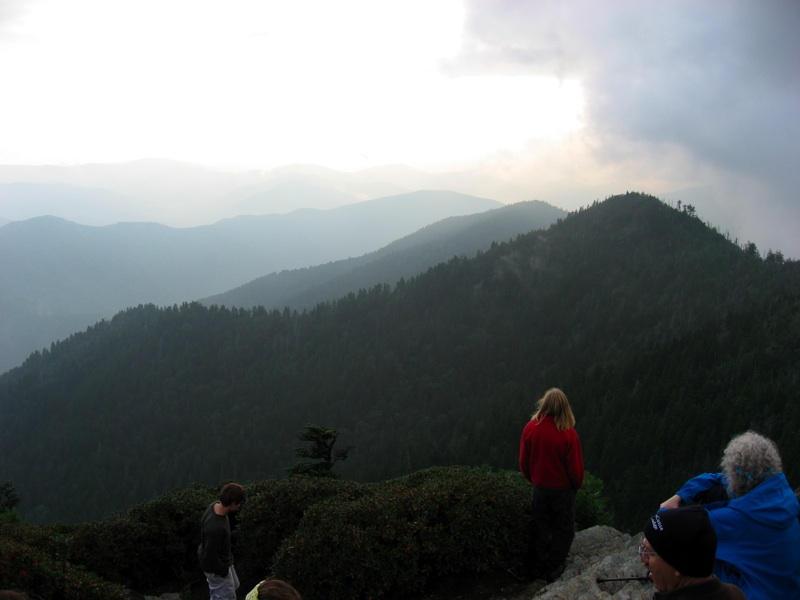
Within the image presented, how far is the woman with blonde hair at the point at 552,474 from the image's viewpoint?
823 centimetres

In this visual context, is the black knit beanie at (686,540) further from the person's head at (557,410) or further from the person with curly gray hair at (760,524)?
the person's head at (557,410)

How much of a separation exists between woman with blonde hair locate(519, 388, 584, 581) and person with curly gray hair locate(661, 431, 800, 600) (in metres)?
2.94

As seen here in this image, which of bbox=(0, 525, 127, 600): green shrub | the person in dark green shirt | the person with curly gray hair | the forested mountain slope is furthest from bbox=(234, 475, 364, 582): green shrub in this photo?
the forested mountain slope

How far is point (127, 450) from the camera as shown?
466 feet

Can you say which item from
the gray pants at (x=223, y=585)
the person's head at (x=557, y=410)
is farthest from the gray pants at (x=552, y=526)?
the gray pants at (x=223, y=585)

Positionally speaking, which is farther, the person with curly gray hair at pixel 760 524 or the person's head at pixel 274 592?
the person with curly gray hair at pixel 760 524

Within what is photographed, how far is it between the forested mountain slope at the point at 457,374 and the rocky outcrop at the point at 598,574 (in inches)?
2688

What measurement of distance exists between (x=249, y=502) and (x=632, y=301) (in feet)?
514

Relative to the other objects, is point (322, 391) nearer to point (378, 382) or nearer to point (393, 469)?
point (378, 382)

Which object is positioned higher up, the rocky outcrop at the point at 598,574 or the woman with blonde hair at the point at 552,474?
the woman with blonde hair at the point at 552,474

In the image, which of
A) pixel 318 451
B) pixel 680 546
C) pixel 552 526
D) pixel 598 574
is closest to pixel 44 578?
pixel 552 526

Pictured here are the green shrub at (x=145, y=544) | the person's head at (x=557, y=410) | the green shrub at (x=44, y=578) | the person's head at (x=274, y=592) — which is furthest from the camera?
the green shrub at (x=145, y=544)

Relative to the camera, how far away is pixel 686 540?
3.91m

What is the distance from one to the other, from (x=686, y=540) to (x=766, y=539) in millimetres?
1889
